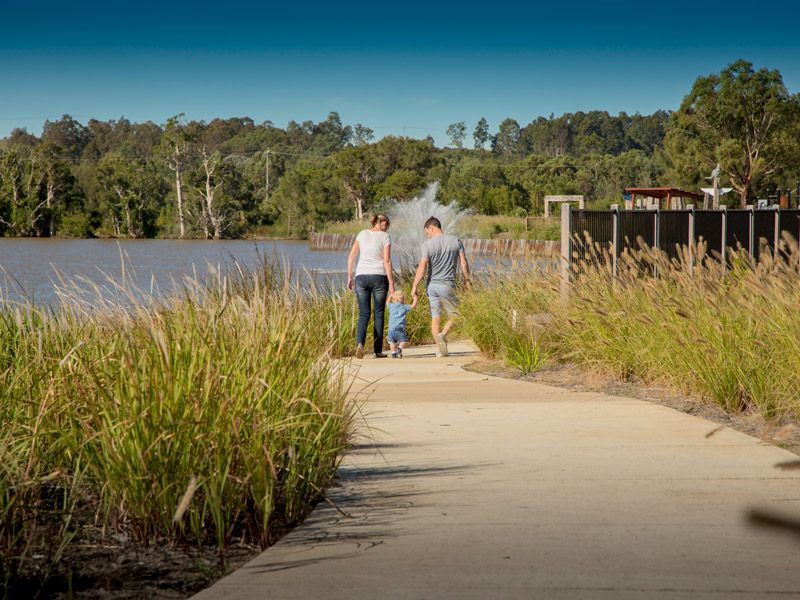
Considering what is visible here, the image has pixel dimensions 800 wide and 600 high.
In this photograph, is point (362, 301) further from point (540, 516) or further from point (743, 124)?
point (743, 124)

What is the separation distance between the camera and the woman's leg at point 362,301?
500 inches

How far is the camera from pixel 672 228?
1691cm

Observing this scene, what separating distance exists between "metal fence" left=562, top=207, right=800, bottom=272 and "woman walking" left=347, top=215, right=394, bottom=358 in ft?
11.0

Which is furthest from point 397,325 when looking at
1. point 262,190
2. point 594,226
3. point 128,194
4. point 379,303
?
point 262,190

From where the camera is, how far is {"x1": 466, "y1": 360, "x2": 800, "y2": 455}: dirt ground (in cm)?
679

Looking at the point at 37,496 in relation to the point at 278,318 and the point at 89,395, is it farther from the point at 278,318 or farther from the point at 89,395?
the point at 278,318

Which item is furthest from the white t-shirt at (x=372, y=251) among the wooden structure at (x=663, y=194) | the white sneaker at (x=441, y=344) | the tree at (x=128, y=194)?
the tree at (x=128, y=194)

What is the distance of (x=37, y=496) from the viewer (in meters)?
4.37

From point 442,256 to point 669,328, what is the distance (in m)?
4.84

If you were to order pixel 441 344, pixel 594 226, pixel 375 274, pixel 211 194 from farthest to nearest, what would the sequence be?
pixel 211 194 < pixel 594 226 < pixel 375 274 < pixel 441 344

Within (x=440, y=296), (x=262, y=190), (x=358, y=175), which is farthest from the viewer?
(x=262, y=190)

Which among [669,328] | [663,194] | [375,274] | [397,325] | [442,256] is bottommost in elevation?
[397,325]

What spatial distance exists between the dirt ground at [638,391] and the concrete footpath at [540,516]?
→ 0.35 m

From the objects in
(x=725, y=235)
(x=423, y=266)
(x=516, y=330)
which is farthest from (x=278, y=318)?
(x=725, y=235)
